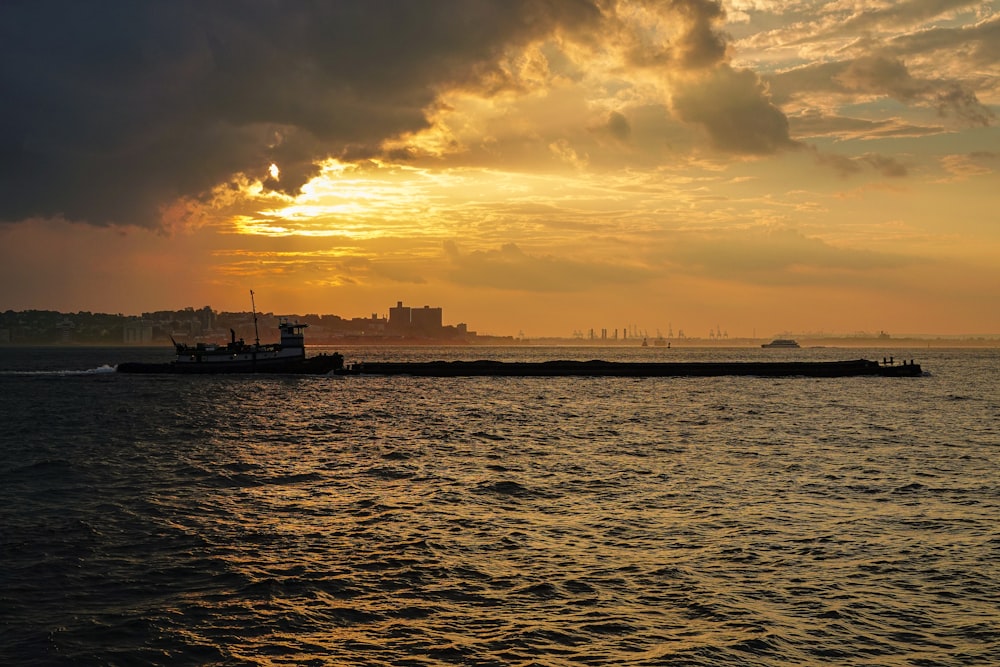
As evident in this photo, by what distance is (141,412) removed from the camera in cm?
7844

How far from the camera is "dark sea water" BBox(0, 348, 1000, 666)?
16.2m

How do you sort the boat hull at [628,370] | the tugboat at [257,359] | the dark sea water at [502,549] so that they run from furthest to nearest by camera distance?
the boat hull at [628,370]
the tugboat at [257,359]
the dark sea water at [502,549]


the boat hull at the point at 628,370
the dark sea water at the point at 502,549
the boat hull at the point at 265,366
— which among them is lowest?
the dark sea water at the point at 502,549

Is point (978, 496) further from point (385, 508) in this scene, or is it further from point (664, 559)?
point (385, 508)

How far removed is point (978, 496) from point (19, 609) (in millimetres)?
33762

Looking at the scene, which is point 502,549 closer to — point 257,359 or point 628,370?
point 257,359

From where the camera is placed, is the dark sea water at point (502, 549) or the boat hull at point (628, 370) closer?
the dark sea water at point (502, 549)

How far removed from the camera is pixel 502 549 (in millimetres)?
23625

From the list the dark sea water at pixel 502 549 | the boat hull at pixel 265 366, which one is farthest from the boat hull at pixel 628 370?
the dark sea water at pixel 502 549

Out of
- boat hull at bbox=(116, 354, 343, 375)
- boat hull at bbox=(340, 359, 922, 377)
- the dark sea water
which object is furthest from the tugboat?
the dark sea water

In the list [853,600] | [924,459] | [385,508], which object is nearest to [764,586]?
[853,600]

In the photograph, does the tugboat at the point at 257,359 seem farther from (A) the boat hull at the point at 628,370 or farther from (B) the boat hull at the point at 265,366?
(A) the boat hull at the point at 628,370

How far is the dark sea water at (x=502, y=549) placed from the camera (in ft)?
53.1

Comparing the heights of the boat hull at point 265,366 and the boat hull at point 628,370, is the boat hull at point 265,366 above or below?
above
